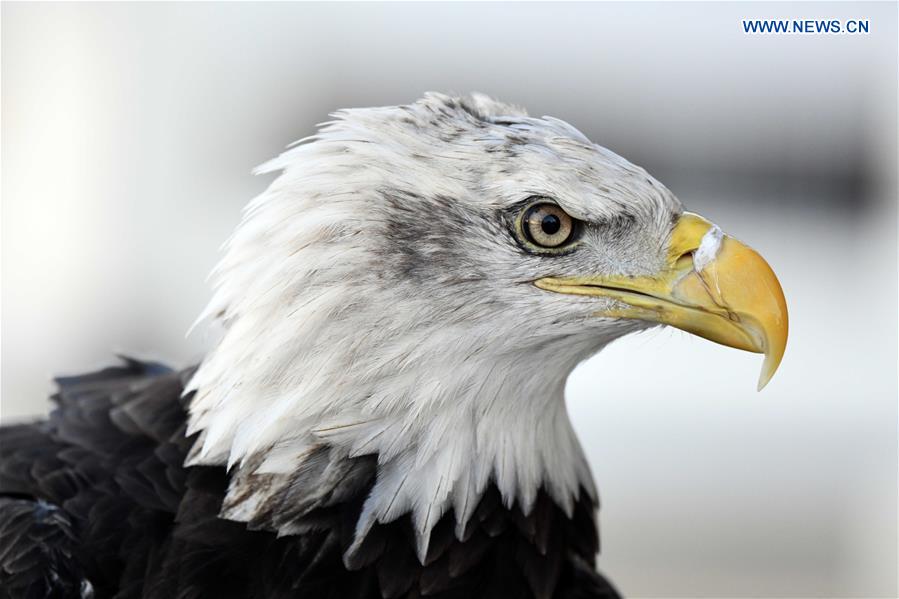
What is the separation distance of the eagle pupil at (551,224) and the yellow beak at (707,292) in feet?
0.24

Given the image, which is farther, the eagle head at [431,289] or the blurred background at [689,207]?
the blurred background at [689,207]

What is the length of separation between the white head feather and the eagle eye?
17mm

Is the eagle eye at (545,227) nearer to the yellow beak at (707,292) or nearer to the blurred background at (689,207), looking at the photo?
the yellow beak at (707,292)

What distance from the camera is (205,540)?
51.6 inches

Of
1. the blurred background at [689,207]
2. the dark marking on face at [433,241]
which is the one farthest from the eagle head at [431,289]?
the blurred background at [689,207]

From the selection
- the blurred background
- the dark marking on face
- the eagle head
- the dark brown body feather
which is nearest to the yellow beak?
the eagle head

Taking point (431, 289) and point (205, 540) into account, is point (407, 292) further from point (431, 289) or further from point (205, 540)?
point (205, 540)

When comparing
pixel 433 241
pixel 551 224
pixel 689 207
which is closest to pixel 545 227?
pixel 551 224

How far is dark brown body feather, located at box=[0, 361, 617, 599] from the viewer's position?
4.24 ft

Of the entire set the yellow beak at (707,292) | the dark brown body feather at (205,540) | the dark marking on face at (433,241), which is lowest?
the dark brown body feather at (205,540)

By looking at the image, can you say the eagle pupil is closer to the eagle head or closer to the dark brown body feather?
the eagle head

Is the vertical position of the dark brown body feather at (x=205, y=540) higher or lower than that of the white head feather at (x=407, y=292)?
lower

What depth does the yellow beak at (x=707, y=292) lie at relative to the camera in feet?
4.04

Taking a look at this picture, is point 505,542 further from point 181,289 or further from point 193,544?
point 181,289
